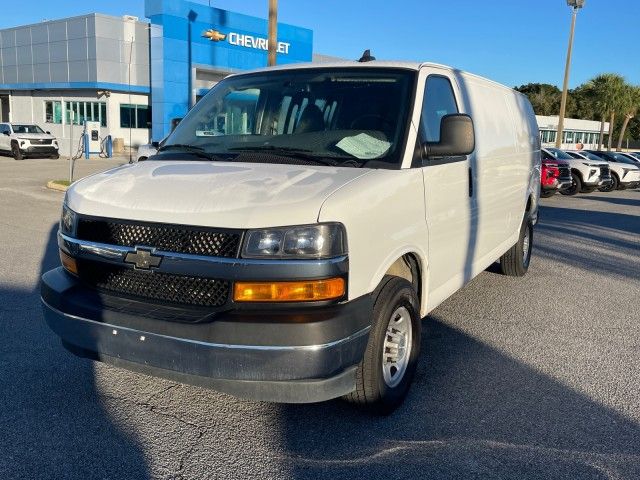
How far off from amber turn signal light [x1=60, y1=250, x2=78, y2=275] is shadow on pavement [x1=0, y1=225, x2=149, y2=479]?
→ 0.85 metres

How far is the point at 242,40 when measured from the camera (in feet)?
108

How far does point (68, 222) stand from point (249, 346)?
1478 mm

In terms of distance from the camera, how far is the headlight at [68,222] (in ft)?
11.6

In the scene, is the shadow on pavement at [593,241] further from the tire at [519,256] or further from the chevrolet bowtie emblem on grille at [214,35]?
the chevrolet bowtie emblem on grille at [214,35]

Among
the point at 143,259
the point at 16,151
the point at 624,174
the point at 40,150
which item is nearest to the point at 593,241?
the point at 143,259

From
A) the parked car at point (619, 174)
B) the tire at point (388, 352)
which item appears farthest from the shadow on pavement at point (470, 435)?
the parked car at point (619, 174)

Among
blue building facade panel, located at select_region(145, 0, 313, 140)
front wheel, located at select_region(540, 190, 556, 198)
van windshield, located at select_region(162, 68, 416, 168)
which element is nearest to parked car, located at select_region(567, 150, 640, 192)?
front wheel, located at select_region(540, 190, 556, 198)

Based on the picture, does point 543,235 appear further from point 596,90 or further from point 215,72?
point 596,90

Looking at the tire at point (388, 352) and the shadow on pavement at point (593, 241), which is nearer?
the tire at point (388, 352)

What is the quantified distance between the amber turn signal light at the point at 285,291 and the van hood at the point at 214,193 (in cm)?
30

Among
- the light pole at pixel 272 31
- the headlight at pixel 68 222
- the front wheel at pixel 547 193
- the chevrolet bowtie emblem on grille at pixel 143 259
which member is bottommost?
the front wheel at pixel 547 193

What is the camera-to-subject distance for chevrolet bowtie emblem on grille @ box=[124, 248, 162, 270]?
10.3ft

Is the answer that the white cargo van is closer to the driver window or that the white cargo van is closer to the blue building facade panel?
the driver window

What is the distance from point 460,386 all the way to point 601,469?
1.15m
